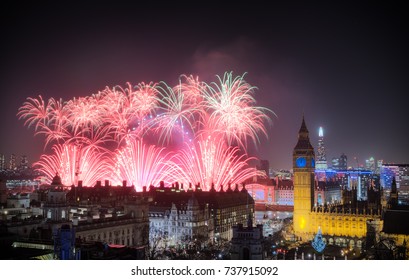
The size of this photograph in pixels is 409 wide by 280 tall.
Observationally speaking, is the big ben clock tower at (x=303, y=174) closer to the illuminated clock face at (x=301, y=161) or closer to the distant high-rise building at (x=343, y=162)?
the illuminated clock face at (x=301, y=161)

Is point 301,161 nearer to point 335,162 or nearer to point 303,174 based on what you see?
point 303,174

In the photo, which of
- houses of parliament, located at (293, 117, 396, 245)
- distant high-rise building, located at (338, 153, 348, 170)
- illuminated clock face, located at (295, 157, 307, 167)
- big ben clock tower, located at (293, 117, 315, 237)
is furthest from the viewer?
distant high-rise building, located at (338, 153, 348, 170)

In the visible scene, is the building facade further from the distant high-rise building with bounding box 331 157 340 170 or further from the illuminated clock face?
the distant high-rise building with bounding box 331 157 340 170

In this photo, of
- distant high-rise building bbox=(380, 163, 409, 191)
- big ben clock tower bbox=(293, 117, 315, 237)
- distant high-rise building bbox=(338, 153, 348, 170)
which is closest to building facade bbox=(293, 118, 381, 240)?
big ben clock tower bbox=(293, 117, 315, 237)

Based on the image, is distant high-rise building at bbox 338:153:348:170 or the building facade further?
distant high-rise building at bbox 338:153:348:170

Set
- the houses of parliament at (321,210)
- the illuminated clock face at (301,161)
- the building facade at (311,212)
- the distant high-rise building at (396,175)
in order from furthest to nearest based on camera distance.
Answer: the distant high-rise building at (396,175), the illuminated clock face at (301,161), the building facade at (311,212), the houses of parliament at (321,210)

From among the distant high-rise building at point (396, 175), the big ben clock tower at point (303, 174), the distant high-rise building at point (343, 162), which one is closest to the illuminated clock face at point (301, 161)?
the big ben clock tower at point (303, 174)

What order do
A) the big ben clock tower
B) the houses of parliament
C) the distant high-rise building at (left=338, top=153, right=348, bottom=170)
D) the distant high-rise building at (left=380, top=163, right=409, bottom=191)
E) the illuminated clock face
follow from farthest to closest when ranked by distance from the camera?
the distant high-rise building at (left=338, top=153, right=348, bottom=170) → the distant high-rise building at (left=380, top=163, right=409, bottom=191) → the illuminated clock face → the big ben clock tower → the houses of parliament
